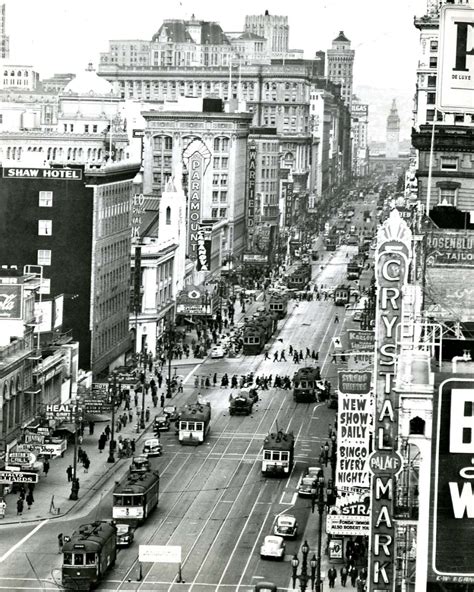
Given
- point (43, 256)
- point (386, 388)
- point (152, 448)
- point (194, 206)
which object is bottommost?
point (152, 448)

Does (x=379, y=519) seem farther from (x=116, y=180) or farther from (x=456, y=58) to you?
(x=116, y=180)

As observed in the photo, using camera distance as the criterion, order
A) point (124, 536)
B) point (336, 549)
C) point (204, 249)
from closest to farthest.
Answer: point (336, 549) → point (124, 536) → point (204, 249)

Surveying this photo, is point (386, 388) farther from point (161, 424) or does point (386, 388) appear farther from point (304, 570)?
point (161, 424)

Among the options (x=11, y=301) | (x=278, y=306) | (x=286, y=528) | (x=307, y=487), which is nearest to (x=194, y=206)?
(x=278, y=306)

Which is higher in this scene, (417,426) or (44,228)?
(417,426)

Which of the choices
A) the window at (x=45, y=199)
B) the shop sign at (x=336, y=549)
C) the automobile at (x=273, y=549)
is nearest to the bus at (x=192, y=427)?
the window at (x=45, y=199)

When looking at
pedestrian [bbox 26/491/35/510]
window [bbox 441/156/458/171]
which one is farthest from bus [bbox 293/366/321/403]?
pedestrian [bbox 26/491/35/510]

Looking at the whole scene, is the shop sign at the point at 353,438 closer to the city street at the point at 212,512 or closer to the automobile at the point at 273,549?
the automobile at the point at 273,549

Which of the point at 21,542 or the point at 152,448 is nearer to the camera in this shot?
the point at 21,542

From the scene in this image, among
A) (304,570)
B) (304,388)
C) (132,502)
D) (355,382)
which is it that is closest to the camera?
(304,570)
